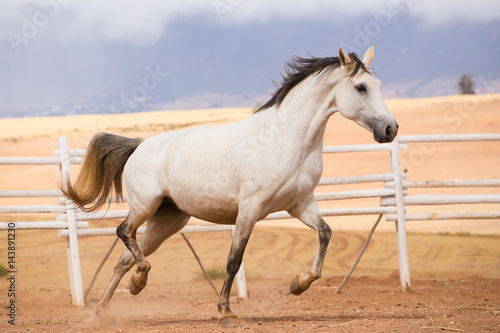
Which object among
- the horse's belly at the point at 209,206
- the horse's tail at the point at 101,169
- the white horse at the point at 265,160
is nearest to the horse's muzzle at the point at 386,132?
the white horse at the point at 265,160

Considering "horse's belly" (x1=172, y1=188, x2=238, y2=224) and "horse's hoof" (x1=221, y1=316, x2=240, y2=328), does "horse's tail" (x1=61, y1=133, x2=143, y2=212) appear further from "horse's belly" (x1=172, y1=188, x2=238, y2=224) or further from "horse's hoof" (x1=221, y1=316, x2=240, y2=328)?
"horse's hoof" (x1=221, y1=316, x2=240, y2=328)

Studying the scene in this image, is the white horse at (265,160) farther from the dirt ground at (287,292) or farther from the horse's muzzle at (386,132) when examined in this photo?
the dirt ground at (287,292)

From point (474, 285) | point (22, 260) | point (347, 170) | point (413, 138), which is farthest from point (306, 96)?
point (347, 170)

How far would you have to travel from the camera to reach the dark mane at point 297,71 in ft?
16.1

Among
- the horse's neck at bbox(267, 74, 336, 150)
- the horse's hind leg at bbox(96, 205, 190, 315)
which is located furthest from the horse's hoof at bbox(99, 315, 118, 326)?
the horse's neck at bbox(267, 74, 336, 150)

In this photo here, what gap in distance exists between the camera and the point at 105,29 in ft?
625

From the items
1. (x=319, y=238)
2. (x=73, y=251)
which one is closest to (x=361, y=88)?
(x=319, y=238)

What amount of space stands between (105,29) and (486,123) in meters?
176

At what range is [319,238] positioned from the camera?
4805mm

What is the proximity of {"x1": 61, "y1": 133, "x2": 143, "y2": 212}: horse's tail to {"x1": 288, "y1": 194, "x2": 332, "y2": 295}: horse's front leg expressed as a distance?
77.7 inches

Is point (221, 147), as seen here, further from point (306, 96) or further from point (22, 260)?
point (22, 260)

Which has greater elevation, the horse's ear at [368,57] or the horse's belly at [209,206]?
the horse's ear at [368,57]

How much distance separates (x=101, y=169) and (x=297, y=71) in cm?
232

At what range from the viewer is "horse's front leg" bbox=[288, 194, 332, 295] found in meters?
4.73
